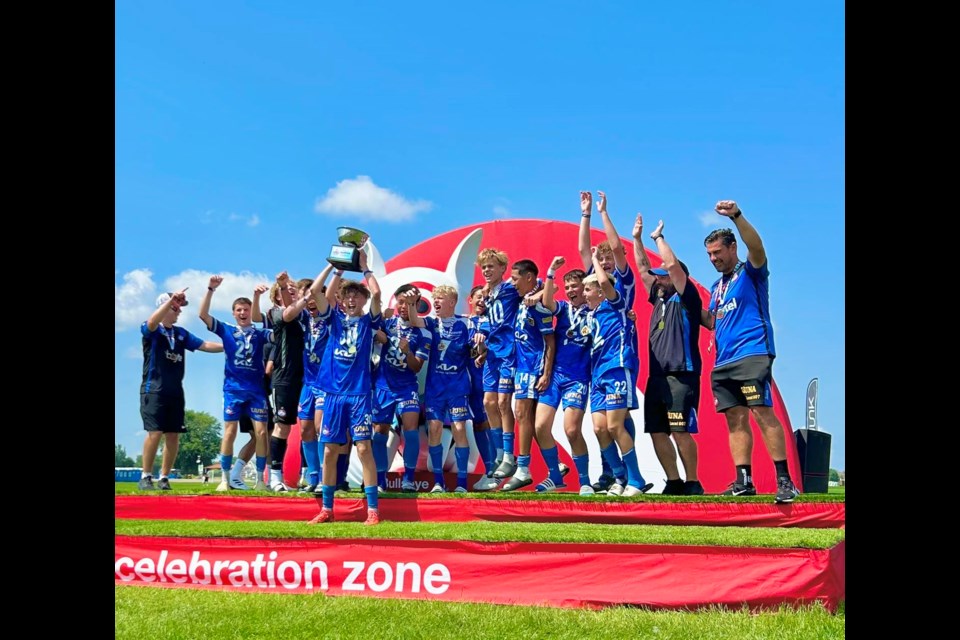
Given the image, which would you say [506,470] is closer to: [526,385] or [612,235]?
[526,385]

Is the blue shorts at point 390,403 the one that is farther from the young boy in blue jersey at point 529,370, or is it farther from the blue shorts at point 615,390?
the blue shorts at point 615,390

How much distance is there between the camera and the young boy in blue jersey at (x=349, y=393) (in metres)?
7.29

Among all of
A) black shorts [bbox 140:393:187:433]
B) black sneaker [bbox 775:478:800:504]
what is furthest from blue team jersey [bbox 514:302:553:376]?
black shorts [bbox 140:393:187:433]

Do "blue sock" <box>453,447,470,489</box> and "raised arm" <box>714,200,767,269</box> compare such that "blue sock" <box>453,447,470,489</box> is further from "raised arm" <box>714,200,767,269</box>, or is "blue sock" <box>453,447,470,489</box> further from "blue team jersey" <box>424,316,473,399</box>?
"raised arm" <box>714,200,767,269</box>

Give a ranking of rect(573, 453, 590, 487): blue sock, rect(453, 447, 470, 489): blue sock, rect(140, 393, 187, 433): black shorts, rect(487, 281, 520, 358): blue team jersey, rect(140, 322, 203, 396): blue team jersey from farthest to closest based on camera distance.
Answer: rect(453, 447, 470, 489): blue sock → rect(140, 322, 203, 396): blue team jersey → rect(140, 393, 187, 433): black shorts → rect(487, 281, 520, 358): blue team jersey → rect(573, 453, 590, 487): blue sock

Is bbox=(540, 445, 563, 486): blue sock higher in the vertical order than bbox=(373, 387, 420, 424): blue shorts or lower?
lower

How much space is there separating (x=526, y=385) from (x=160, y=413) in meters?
4.47

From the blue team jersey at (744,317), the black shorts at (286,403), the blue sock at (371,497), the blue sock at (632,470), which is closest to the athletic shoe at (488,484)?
the blue sock at (632,470)

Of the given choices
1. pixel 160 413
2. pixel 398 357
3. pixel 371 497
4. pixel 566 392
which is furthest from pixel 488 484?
pixel 160 413

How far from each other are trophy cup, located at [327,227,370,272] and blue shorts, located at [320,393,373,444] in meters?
1.22

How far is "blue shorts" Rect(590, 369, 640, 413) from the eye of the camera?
7.77 metres

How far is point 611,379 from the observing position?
7812 mm
